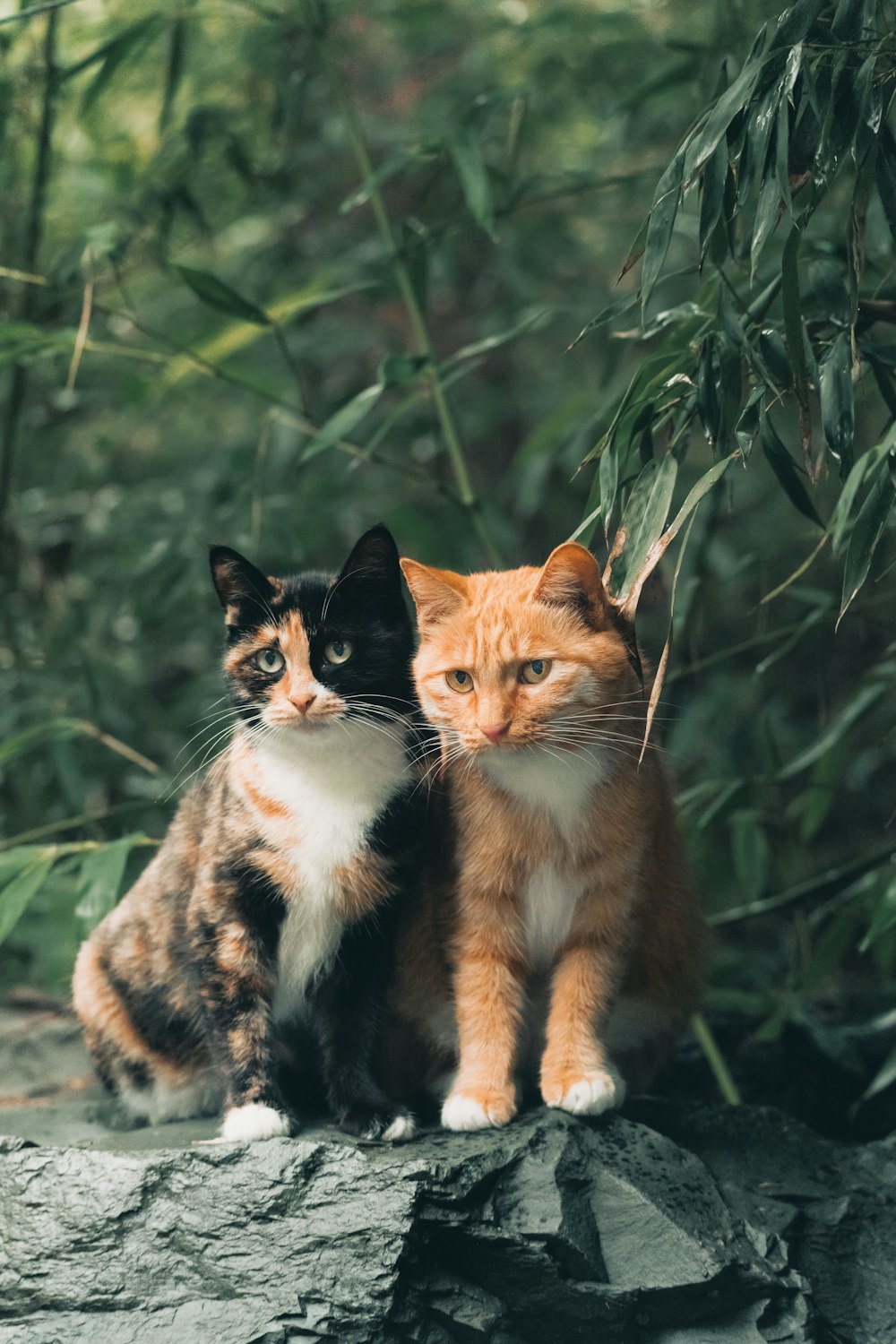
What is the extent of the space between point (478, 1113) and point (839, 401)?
115cm

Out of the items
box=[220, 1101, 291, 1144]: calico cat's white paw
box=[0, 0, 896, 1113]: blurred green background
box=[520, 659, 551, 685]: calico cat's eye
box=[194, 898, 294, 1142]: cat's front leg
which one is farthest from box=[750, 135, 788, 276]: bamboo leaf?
box=[220, 1101, 291, 1144]: calico cat's white paw

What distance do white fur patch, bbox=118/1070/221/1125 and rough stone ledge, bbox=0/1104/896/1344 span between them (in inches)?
13.2

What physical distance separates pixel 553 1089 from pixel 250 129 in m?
3.53

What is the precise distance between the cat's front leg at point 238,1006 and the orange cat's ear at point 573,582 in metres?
0.68

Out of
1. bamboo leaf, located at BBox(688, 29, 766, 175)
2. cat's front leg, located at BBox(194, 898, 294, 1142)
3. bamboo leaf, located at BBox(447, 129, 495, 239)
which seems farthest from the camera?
bamboo leaf, located at BBox(447, 129, 495, 239)

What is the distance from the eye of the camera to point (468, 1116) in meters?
1.83

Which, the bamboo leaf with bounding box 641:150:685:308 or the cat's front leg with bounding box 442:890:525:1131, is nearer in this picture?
the bamboo leaf with bounding box 641:150:685:308

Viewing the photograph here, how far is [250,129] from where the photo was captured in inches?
167

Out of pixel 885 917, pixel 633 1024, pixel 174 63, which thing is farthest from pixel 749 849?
pixel 174 63

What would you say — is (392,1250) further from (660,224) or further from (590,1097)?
(660,224)

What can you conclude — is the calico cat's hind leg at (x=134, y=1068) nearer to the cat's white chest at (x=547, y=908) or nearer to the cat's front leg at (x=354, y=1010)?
the cat's front leg at (x=354, y=1010)

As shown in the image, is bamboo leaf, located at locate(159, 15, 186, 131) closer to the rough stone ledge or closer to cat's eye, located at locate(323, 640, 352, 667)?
cat's eye, located at locate(323, 640, 352, 667)

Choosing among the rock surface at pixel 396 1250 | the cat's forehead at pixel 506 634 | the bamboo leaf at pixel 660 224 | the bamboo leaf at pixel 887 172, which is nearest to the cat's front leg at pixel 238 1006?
the rock surface at pixel 396 1250

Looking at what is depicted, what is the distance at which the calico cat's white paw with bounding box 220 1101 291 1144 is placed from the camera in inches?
70.4
